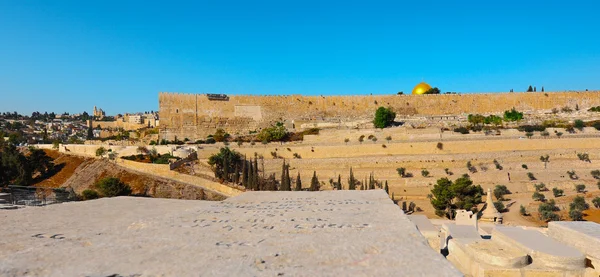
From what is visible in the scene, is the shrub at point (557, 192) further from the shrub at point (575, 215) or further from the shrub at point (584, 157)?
the shrub at point (584, 157)

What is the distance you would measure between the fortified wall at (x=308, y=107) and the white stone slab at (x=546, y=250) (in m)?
27.9

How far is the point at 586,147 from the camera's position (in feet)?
74.1

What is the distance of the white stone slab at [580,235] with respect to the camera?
183 inches

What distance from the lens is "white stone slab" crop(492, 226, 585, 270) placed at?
4461mm

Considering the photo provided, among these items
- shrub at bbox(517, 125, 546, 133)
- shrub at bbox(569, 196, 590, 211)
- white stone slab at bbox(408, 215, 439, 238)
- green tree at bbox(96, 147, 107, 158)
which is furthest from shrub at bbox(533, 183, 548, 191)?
green tree at bbox(96, 147, 107, 158)

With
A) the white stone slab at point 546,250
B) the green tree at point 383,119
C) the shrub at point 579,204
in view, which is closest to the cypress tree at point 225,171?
the green tree at point 383,119

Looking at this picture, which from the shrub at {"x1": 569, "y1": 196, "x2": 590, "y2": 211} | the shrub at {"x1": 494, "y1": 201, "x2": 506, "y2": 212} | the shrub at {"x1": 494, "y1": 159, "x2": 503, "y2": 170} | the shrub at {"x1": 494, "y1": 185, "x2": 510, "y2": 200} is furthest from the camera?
the shrub at {"x1": 494, "y1": 159, "x2": 503, "y2": 170}

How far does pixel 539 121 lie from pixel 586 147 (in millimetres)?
7890

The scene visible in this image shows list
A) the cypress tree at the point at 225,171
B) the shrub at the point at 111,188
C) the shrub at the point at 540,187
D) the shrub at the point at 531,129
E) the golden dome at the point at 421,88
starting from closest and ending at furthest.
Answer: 1. the shrub at the point at 111,188
2. the shrub at the point at 540,187
3. the cypress tree at the point at 225,171
4. the shrub at the point at 531,129
5. the golden dome at the point at 421,88

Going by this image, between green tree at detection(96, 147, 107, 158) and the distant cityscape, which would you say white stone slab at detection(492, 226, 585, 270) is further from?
the distant cityscape

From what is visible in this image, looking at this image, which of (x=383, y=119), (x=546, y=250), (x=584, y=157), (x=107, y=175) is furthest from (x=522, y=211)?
(x=107, y=175)

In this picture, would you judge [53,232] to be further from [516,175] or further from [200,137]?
[200,137]

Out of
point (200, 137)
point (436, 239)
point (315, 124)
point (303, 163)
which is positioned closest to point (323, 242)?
point (436, 239)

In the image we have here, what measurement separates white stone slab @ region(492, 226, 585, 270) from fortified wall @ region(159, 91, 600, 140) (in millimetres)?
27938
